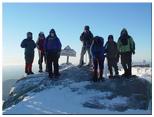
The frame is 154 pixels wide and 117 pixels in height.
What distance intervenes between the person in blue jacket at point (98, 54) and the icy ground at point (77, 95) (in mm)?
653

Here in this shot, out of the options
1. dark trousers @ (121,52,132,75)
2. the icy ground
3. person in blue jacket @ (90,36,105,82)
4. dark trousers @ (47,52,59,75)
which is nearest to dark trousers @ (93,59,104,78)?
person in blue jacket @ (90,36,105,82)

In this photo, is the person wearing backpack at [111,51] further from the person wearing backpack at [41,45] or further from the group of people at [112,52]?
the person wearing backpack at [41,45]

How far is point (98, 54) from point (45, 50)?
2325 mm

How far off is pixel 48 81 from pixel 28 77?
5.39ft

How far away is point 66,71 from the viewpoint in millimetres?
19438

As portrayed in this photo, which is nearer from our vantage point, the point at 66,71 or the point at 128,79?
the point at 128,79

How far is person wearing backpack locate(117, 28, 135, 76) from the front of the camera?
17750mm

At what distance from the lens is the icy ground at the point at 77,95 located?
50.4ft

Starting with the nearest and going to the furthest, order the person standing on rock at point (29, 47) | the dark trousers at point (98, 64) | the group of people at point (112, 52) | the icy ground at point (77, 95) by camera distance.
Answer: the icy ground at point (77, 95) → the dark trousers at point (98, 64) → the group of people at point (112, 52) → the person standing on rock at point (29, 47)

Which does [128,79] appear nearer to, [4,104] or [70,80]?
[70,80]

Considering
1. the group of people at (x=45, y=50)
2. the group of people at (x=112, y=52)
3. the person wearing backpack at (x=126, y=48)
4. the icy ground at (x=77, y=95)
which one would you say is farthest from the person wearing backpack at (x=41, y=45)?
the person wearing backpack at (x=126, y=48)

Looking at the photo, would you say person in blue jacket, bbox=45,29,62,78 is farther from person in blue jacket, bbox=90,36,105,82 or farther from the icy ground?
person in blue jacket, bbox=90,36,105,82

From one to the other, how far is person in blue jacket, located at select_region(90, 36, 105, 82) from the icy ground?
653 millimetres

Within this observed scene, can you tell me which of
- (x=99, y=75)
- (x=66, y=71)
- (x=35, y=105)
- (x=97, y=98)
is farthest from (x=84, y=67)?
(x=35, y=105)
